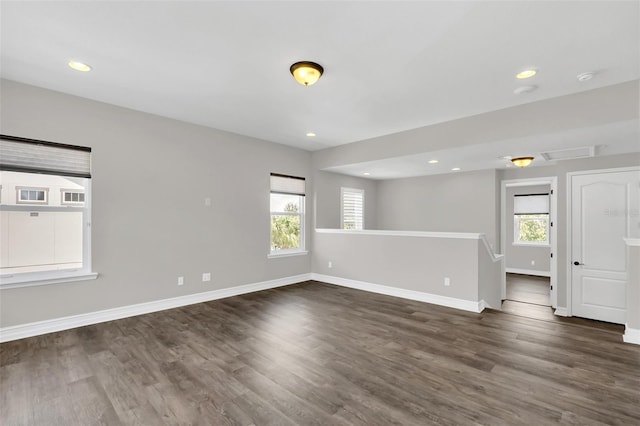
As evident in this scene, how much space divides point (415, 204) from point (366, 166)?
235 centimetres

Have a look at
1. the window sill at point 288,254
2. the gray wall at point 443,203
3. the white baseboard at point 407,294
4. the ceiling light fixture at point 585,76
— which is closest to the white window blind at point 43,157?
the window sill at point 288,254

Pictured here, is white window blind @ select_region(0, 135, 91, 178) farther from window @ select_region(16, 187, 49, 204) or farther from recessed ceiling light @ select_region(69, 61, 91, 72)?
recessed ceiling light @ select_region(69, 61, 91, 72)

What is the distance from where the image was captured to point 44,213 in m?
3.53

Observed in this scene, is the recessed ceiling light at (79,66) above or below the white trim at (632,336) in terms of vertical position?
above

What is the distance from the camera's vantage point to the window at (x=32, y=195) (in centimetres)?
338

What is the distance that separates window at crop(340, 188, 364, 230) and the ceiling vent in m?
3.94

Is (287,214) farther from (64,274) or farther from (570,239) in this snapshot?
(570,239)

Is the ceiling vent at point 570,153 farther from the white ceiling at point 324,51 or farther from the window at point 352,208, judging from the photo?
the window at point 352,208

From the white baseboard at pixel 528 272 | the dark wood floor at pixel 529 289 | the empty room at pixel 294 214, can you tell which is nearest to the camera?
the empty room at pixel 294 214

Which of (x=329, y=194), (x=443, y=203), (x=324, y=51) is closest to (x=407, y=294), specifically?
(x=329, y=194)

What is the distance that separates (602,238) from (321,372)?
15.7 feet

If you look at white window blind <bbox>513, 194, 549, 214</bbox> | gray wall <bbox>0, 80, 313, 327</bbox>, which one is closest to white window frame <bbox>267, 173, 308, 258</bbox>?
gray wall <bbox>0, 80, 313, 327</bbox>

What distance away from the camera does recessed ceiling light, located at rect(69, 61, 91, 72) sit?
287cm

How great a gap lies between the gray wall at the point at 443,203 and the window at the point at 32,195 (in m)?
7.00
